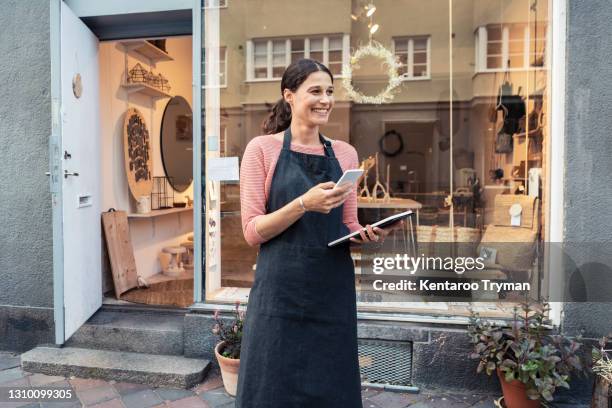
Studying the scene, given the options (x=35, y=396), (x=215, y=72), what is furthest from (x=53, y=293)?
(x=215, y=72)

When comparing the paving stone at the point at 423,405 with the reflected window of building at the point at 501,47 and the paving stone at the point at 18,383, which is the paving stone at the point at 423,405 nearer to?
the paving stone at the point at 18,383

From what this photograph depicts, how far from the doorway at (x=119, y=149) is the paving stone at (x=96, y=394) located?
2.01 feet

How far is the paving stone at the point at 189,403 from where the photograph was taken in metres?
3.18

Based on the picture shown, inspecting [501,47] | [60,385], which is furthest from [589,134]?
[501,47]

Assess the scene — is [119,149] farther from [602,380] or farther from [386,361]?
[602,380]

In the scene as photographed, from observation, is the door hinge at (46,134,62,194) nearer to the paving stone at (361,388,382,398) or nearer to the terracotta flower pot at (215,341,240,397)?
the terracotta flower pot at (215,341,240,397)

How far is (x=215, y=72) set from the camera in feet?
12.9

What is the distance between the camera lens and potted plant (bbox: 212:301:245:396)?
329 cm

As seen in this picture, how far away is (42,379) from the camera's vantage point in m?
3.58

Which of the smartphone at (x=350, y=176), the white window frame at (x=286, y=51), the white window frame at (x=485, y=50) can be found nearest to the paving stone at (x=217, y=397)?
the smartphone at (x=350, y=176)

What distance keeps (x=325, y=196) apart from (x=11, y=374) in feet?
11.7

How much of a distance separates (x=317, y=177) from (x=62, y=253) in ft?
9.16

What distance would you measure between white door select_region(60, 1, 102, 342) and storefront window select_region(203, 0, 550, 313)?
1109mm

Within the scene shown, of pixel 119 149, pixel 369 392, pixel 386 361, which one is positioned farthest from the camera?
pixel 119 149
